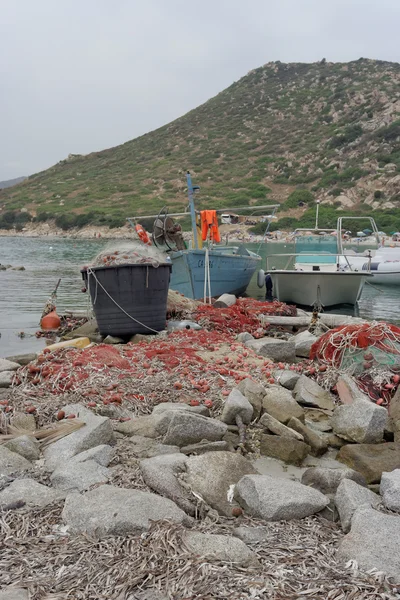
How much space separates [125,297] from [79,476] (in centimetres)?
559

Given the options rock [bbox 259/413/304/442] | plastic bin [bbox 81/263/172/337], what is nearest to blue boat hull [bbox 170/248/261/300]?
plastic bin [bbox 81/263/172/337]

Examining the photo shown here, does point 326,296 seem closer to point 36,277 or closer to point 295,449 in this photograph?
point 295,449

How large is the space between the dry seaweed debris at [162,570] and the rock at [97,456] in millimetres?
833

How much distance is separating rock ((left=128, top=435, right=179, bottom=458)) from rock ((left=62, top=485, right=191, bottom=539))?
929 mm

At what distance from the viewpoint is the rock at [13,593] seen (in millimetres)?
2648

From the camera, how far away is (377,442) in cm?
517

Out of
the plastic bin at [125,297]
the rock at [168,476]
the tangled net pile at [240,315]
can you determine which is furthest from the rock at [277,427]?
the tangled net pile at [240,315]

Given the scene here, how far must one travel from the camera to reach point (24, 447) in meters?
4.48

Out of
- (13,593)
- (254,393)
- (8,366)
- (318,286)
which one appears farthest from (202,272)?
(13,593)

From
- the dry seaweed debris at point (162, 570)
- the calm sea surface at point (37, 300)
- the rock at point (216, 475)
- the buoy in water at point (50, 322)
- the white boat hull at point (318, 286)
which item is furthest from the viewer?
the white boat hull at point (318, 286)

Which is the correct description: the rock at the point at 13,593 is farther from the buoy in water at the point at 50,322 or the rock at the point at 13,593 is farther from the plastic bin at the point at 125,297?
the buoy in water at the point at 50,322

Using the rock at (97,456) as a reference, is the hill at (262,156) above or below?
above

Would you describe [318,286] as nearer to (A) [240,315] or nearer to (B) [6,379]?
(A) [240,315]

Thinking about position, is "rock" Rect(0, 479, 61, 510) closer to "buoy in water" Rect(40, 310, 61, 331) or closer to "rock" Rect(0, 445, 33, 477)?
"rock" Rect(0, 445, 33, 477)
